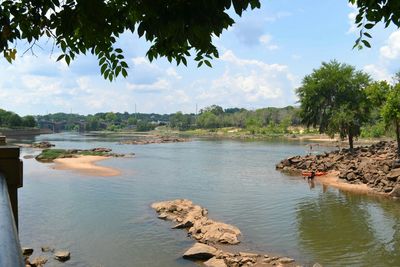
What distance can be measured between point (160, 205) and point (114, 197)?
5.01 meters

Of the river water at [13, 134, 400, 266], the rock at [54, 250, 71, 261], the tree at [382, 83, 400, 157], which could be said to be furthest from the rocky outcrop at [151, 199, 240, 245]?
the tree at [382, 83, 400, 157]

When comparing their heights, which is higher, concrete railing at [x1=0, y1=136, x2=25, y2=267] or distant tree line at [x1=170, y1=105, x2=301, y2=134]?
distant tree line at [x1=170, y1=105, x2=301, y2=134]

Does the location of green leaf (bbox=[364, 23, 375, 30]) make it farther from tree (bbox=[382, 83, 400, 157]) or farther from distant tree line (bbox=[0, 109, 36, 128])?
distant tree line (bbox=[0, 109, 36, 128])

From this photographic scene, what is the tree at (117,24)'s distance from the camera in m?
3.12

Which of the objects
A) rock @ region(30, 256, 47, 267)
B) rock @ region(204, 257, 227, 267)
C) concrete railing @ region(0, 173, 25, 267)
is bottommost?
rock @ region(30, 256, 47, 267)

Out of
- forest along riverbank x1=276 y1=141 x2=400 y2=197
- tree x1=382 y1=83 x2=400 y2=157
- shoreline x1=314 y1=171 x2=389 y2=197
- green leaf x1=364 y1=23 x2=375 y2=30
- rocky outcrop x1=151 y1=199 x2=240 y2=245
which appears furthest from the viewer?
tree x1=382 y1=83 x2=400 y2=157

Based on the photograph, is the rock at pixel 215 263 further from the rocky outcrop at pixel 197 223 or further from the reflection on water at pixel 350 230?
the reflection on water at pixel 350 230

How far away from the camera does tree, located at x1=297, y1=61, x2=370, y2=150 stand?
48438 millimetres

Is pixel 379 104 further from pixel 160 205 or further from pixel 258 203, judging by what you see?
pixel 160 205

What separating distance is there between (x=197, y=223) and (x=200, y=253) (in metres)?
4.66

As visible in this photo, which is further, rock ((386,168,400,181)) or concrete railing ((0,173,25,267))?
rock ((386,168,400,181))

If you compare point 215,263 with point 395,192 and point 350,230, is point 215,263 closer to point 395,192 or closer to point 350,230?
point 350,230

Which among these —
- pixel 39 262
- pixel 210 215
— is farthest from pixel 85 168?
pixel 39 262

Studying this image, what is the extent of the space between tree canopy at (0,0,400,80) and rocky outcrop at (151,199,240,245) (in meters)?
14.6
